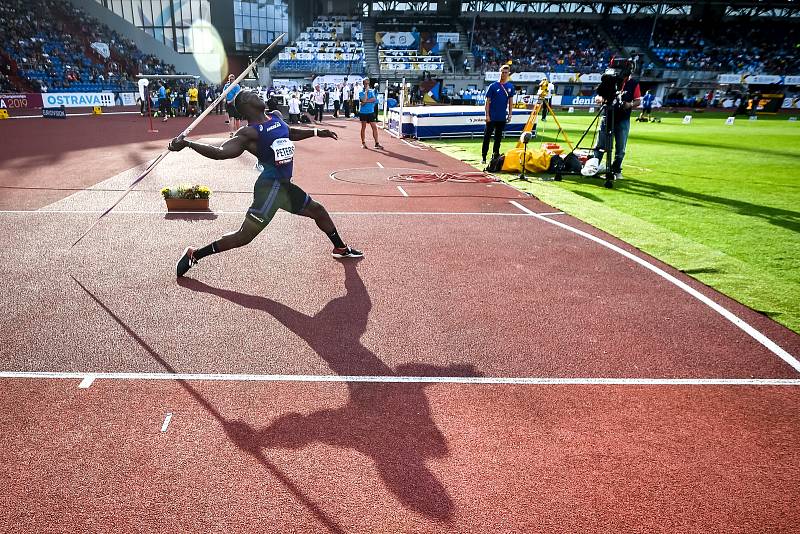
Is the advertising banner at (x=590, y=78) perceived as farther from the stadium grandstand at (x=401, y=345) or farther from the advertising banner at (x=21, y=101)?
the advertising banner at (x=21, y=101)

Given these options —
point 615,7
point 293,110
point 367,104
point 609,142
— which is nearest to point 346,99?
point 293,110

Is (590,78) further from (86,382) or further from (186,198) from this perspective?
(86,382)

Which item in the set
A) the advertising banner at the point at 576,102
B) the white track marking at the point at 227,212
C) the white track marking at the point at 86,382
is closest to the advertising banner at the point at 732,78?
the advertising banner at the point at 576,102

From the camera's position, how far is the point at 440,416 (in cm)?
343

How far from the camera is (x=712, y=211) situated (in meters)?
9.03

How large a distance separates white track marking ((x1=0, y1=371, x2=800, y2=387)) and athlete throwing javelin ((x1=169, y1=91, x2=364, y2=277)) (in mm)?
2175

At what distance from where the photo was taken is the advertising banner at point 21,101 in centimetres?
2869

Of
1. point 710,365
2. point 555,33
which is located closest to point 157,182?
point 710,365

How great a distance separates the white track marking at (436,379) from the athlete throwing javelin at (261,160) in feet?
7.14

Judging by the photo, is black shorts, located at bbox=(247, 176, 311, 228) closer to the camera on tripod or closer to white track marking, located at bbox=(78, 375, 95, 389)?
white track marking, located at bbox=(78, 375, 95, 389)

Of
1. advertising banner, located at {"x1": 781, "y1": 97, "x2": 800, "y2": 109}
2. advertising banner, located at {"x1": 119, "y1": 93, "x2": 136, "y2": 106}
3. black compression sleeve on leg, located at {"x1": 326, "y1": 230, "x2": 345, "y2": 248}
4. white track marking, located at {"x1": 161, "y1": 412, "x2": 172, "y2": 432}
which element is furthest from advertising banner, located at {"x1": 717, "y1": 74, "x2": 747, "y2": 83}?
white track marking, located at {"x1": 161, "y1": 412, "x2": 172, "y2": 432}

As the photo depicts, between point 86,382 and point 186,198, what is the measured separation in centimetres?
559

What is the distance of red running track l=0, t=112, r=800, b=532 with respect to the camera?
268 cm

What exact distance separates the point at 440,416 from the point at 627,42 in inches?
2665
